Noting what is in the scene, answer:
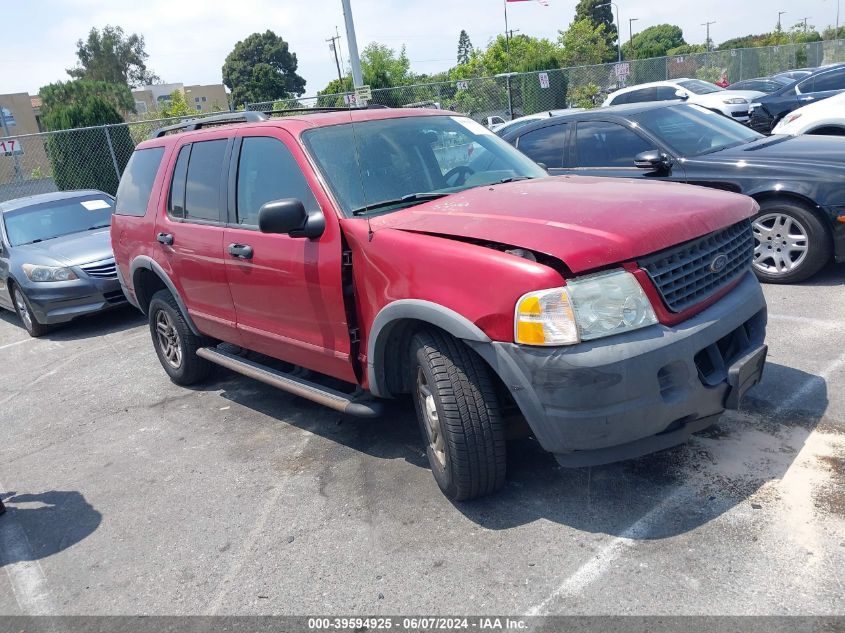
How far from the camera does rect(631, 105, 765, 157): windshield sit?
677 centimetres

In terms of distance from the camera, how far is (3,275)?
895cm

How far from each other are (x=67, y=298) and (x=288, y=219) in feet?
18.5

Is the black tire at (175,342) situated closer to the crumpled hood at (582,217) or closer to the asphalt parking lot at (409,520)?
the asphalt parking lot at (409,520)

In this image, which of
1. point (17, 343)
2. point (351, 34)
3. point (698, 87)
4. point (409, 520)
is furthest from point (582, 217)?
point (698, 87)

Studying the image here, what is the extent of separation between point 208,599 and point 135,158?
13.6 ft

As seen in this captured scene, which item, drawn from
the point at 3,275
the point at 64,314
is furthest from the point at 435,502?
the point at 3,275

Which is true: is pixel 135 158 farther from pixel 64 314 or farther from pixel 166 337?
pixel 64 314

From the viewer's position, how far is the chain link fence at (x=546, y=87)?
2086 centimetres

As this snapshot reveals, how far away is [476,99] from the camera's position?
23062mm

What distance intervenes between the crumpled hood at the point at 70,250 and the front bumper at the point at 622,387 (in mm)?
6790

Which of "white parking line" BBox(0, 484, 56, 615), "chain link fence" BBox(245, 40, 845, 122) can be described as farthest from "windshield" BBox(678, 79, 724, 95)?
"white parking line" BBox(0, 484, 56, 615)

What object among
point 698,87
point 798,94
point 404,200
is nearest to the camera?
point 404,200

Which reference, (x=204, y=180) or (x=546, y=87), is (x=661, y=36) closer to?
(x=546, y=87)

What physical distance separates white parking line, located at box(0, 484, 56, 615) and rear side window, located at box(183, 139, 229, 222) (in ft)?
7.27
